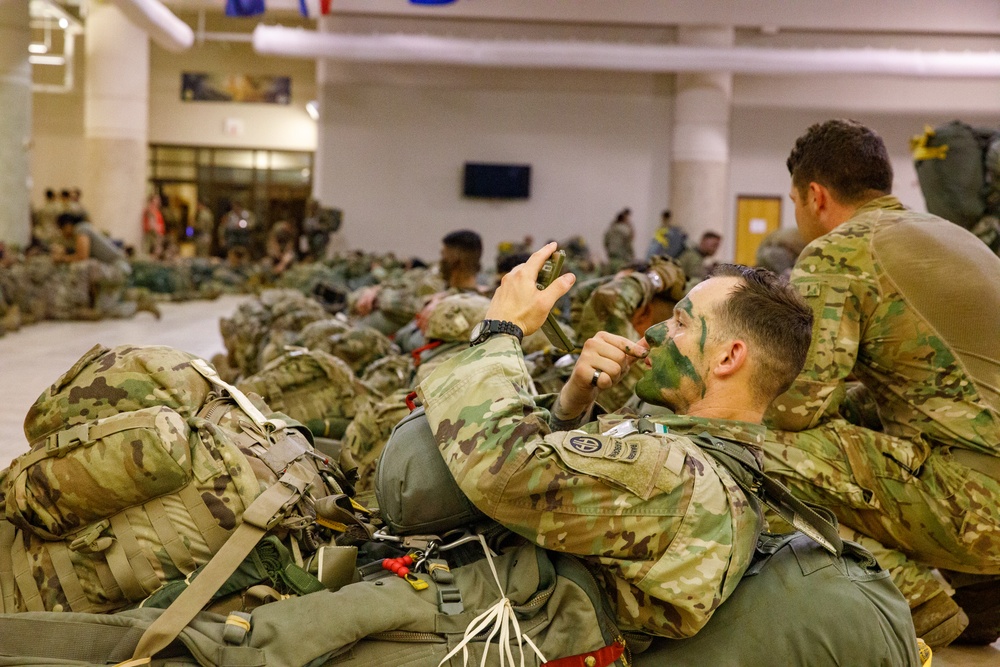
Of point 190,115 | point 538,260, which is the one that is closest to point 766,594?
point 538,260

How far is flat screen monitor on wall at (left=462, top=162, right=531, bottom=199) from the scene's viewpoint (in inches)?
712

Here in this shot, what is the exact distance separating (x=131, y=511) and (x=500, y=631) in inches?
29.4

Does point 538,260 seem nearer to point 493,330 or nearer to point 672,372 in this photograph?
point 493,330

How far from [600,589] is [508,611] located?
0.65 feet

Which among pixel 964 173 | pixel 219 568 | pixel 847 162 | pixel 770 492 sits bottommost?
pixel 219 568

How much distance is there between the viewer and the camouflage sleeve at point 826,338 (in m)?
2.55

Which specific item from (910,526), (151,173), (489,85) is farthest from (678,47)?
(910,526)

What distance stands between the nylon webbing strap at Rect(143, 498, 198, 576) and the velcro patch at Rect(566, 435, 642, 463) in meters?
0.77

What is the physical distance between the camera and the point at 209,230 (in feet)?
72.1

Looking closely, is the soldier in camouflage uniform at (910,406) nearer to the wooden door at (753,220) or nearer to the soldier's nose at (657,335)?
the soldier's nose at (657,335)

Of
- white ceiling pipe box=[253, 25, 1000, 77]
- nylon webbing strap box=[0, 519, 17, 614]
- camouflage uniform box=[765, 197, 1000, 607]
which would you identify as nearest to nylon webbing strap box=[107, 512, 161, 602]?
nylon webbing strap box=[0, 519, 17, 614]

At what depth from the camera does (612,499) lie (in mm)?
1717

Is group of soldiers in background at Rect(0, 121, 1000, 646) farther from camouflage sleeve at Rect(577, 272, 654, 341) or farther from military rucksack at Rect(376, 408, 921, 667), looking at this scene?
camouflage sleeve at Rect(577, 272, 654, 341)

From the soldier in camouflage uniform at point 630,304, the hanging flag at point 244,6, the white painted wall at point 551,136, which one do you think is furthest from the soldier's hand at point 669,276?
the white painted wall at point 551,136
